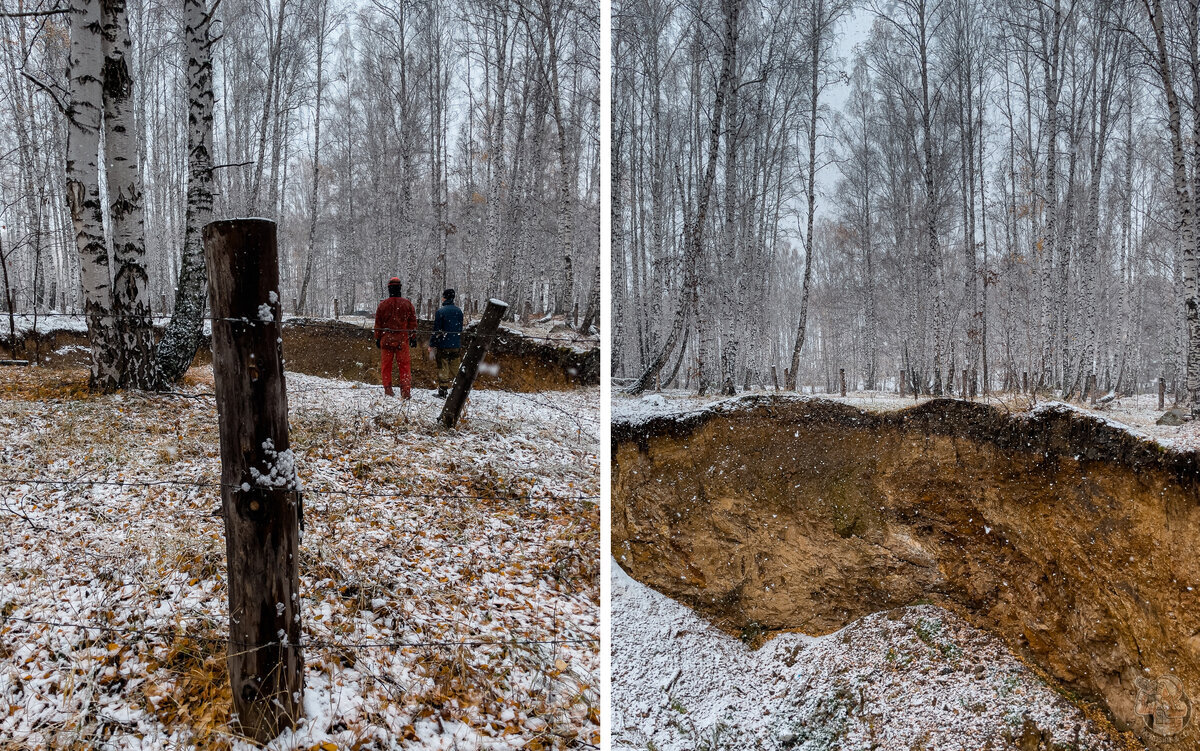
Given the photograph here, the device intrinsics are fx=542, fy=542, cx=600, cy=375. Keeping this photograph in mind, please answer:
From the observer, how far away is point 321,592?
2.02m

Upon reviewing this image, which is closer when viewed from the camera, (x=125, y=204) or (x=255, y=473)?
(x=255, y=473)

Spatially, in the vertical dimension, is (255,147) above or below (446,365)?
above

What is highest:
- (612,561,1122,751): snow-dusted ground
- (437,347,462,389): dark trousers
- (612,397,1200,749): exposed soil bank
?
(437,347,462,389): dark trousers

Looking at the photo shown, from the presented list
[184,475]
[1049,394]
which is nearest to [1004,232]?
[1049,394]

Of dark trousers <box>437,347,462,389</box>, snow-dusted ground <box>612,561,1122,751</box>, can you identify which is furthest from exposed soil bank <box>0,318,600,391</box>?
snow-dusted ground <box>612,561,1122,751</box>

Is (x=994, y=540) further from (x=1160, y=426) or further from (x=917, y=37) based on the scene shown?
(x=917, y=37)

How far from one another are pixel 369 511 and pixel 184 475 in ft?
3.27

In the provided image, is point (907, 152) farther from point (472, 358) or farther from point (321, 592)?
point (321, 592)

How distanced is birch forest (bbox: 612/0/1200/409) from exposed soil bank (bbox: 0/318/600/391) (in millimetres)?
1675

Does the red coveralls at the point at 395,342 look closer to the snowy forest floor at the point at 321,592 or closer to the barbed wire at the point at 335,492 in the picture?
the snowy forest floor at the point at 321,592

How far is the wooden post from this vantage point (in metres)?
3.85

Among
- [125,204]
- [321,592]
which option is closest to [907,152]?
[321,592]

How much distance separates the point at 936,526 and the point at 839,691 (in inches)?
44.4

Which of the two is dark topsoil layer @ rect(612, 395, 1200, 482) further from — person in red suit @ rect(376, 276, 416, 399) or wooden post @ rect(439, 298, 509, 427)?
person in red suit @ rect(376, 276, 416, 399)
